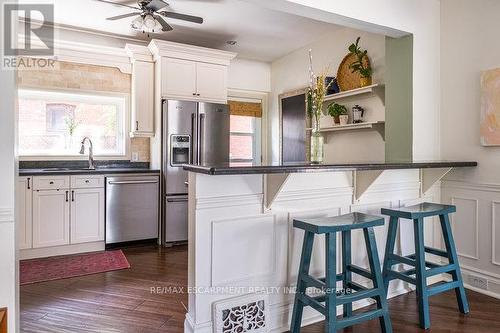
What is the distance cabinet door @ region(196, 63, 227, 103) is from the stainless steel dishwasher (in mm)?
1297

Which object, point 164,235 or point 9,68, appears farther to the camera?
point 164,235

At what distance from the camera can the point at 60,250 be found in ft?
11.9

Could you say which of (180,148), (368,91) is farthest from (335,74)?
(180,148)

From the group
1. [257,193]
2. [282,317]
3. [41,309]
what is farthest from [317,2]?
[41,309]

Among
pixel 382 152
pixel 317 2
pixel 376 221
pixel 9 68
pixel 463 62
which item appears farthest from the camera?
pixel 382 152

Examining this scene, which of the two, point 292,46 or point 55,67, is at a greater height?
point 292,46

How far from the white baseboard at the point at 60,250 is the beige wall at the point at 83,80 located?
1332mm

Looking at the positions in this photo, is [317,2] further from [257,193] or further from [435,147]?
[435,147]

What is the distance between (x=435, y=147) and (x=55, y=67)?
14.5 ft

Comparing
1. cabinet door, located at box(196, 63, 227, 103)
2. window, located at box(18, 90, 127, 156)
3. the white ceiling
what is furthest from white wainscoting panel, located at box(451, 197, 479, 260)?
window, located at box(18, 90, 127, 156)

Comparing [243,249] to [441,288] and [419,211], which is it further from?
[441,288]

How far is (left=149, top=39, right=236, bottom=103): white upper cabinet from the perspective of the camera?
4.13 meters

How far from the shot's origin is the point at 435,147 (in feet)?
9.90

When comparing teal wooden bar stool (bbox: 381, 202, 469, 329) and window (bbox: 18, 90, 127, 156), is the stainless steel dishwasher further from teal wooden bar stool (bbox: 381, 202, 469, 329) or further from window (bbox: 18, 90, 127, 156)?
teal wooden bar stool (bbox: 381, 202, 469, 329)
